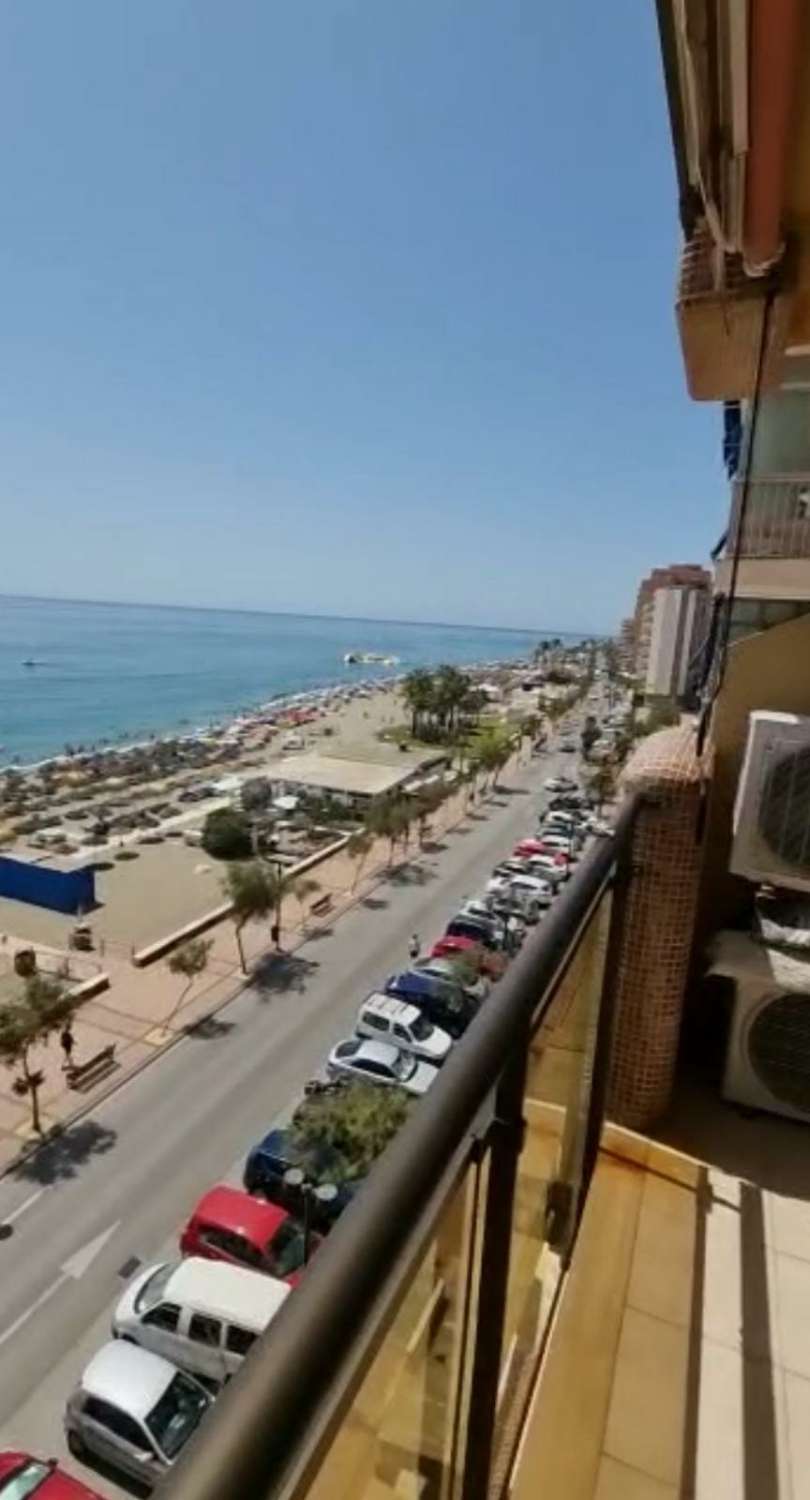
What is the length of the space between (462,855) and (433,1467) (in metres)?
22.4

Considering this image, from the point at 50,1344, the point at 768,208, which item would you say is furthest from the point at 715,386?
the point at 50,1344

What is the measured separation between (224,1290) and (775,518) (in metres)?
7.07

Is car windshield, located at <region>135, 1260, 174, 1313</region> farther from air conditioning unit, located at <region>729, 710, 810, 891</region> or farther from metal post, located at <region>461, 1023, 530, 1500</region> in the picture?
metal post, located at <region>461, 1023, 530, 1500</region>

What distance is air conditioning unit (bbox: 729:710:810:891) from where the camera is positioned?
10.6ft

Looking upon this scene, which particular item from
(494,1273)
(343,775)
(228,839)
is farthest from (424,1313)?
(343,775)

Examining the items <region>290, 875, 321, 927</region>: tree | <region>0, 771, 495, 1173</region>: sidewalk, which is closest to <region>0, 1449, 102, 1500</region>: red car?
<region>0, 771, 495, 1173</region>: sidewalk

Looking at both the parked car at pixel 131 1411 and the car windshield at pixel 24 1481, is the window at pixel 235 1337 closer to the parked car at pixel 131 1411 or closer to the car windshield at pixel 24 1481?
the parked car at pixel 131 1411

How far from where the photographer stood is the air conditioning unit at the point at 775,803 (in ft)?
10.6

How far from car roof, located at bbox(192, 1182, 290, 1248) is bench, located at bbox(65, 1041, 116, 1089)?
152 inches

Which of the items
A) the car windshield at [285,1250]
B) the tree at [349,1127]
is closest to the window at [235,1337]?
the car windshield at [285,1250]

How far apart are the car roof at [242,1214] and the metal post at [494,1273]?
759cm

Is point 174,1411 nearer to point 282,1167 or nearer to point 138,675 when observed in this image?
point 282,1167

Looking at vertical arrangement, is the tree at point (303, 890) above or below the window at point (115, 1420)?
below

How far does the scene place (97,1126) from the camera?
10562 mm
